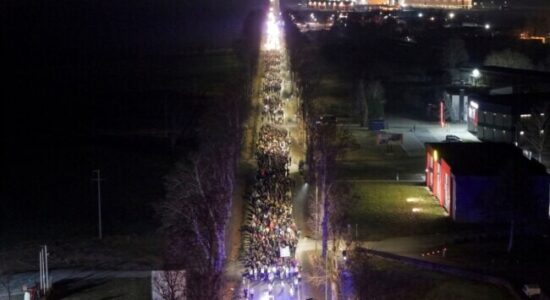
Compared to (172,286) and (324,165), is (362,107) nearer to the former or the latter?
(324,165)

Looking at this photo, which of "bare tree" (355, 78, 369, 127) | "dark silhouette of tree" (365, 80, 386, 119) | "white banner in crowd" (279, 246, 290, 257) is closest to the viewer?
"white banner in crowd" (279, 246, 290, 257)

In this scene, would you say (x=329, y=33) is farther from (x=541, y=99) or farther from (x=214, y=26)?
(x=541, y=99)

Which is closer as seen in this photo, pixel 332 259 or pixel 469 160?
pixel 332 259

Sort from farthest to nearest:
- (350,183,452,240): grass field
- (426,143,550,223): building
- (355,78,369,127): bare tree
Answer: (355,78,369,127): bare tree < (426,143,550,223): building < (350,183,452,240): grass field

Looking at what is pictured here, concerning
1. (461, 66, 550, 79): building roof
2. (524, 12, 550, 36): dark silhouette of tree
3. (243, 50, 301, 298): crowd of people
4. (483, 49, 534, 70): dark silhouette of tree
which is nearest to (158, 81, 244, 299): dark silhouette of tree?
(243, 50, 301, 298): crowd of people

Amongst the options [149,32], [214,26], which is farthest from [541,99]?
[214,26]

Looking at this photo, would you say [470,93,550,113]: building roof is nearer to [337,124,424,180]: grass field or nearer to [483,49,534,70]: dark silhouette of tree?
[337,124,424,180]: grass field
